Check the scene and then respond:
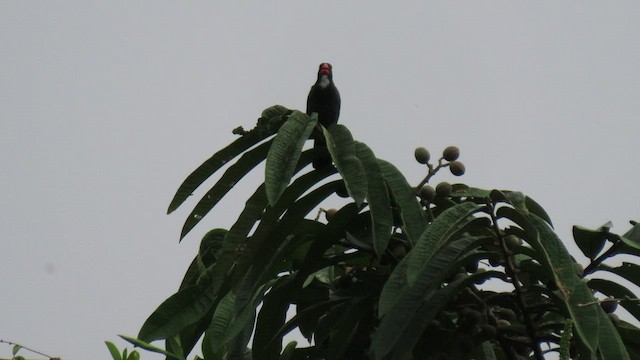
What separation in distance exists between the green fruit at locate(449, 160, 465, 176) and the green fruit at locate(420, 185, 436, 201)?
0.20 m

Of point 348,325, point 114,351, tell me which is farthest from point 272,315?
point 114,351

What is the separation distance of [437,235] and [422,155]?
533 mm

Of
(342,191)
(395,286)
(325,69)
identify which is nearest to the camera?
(395,286)

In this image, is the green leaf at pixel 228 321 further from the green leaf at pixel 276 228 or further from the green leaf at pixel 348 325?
the green leaf at pixel 348 325

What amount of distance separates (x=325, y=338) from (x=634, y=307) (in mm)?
737

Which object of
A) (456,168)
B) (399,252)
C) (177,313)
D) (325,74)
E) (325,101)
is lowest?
(177,313)

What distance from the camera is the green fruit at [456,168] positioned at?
2.41 m

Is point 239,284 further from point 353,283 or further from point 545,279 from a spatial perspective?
point 545,279

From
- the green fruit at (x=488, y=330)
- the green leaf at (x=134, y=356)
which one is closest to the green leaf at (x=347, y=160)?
the green fruit at (x=488, y=330)

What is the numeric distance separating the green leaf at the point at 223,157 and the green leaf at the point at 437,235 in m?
0.48

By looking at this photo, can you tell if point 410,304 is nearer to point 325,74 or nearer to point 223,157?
point 223,157

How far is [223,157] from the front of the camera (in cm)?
225

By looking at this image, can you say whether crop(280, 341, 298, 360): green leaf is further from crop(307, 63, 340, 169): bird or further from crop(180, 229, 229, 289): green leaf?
crop(307, 63, 340, 169): bird

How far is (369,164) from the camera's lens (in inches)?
81.9
